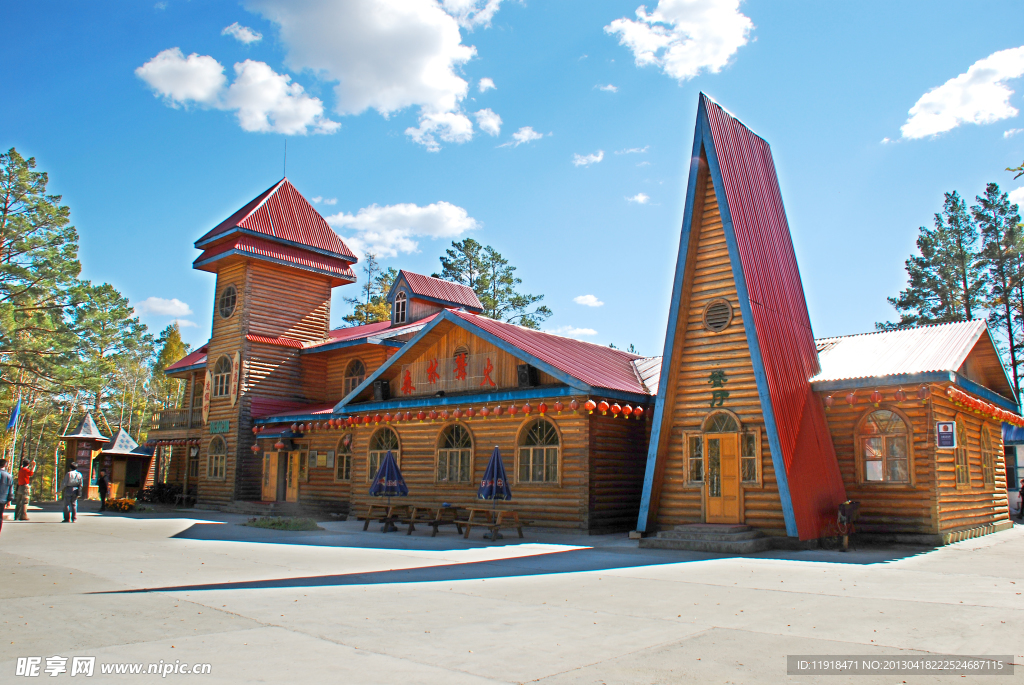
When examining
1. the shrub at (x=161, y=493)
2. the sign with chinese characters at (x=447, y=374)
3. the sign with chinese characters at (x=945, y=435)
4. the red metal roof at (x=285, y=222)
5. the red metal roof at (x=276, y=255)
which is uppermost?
the red metal roof at (x=285, y=222)

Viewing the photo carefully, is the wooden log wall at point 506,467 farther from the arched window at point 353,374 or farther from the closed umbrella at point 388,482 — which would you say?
the arched window at point 353,374

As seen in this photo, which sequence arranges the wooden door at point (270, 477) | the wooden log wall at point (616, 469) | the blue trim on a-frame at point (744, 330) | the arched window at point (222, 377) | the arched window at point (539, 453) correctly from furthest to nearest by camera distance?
the arched window at point (222, 377)
the wooden door at point (270, 477)
the arched window at point (539, 453)
the wooden log wall at point (616, 469)
the blue trim on a-frame at point (744, 330)

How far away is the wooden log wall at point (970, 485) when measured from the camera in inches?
598

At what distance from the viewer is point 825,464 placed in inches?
590

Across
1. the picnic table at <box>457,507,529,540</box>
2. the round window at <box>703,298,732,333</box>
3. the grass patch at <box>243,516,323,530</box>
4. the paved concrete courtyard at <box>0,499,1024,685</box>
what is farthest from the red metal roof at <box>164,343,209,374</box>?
the round window at <box>703,298,732,333</box>

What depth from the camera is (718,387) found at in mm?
15109

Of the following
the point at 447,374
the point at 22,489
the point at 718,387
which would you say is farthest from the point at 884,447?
the point at 22,489

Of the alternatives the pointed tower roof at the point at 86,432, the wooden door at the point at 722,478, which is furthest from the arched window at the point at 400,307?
the wooden door at the point at 722,478

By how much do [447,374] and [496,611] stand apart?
41.6 ft

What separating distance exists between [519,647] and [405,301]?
79.0 ft

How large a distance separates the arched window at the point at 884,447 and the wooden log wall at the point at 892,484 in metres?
0.10

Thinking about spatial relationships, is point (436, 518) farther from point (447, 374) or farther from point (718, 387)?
point (718, 387)

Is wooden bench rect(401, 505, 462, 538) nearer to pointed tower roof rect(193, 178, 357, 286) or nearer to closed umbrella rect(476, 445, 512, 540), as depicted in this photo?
closed umbrella rect(476, 445, 512, 540)

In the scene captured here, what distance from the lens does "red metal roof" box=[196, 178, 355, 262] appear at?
1121 inches
